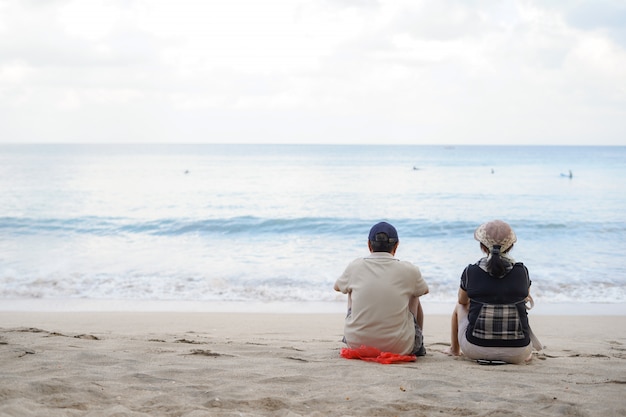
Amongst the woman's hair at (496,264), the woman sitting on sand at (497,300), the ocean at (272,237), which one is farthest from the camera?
the ocean at (272,237)

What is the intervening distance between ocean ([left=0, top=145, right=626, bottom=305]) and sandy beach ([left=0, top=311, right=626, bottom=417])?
440cm

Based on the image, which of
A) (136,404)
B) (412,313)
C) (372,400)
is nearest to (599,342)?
(412,313)

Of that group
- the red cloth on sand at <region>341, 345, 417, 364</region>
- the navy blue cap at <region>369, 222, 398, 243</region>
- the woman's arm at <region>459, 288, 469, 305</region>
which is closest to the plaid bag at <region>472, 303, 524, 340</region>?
the woman's arm at <region>459, 288, 469, 305</region>

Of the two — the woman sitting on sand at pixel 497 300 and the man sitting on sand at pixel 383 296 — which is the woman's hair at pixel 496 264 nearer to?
the woman sitting on sand at pixel 497 300

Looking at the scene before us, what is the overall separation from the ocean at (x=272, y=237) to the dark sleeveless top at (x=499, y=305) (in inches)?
194

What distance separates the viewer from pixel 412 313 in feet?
15.5

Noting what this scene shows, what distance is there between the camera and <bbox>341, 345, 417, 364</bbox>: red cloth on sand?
14.8ft

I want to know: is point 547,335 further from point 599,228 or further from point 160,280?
point 599,228

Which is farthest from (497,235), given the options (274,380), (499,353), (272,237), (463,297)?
(272,237)

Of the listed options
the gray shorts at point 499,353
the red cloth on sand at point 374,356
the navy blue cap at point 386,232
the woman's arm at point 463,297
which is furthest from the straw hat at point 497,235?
the red cloth on sand at point 374,356

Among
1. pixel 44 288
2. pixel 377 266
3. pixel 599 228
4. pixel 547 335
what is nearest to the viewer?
pixel 377 266

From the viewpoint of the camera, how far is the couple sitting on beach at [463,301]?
432cm

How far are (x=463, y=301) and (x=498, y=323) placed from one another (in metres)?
0.33

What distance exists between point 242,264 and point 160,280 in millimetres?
2329
